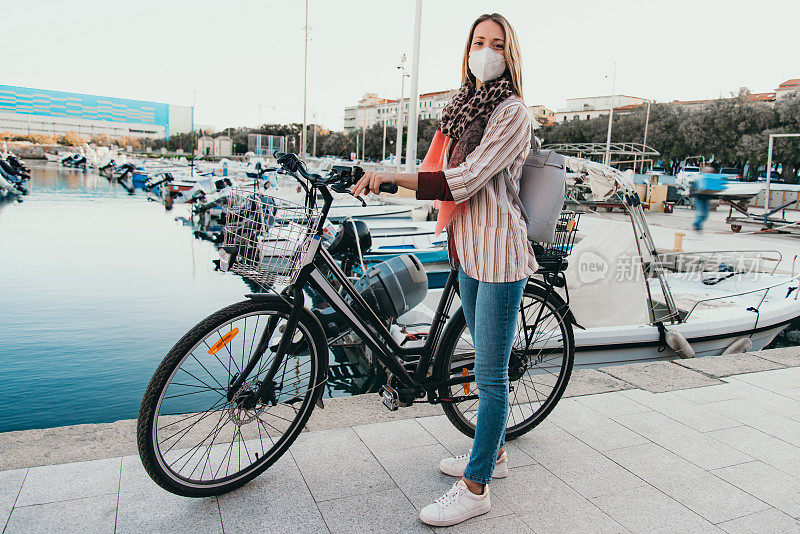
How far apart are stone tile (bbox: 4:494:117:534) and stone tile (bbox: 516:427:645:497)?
6.07ft

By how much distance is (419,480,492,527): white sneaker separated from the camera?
84.2 inches

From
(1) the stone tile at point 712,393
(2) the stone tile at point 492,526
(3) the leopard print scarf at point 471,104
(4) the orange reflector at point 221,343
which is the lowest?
(2) the stone tile at point 492,526

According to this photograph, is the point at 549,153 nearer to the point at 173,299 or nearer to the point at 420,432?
the point at 420,432

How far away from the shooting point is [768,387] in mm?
3879

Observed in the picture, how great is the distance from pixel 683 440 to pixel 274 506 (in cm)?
213

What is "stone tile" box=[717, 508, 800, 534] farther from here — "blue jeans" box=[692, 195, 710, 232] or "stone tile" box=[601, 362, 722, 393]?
"stone tile" box=[601, 362, 722, 393]

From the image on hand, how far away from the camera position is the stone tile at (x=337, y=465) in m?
2.36

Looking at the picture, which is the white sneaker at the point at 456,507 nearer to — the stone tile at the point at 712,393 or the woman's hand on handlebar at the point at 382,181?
the woman's hand on handlebar at the point at 382,181

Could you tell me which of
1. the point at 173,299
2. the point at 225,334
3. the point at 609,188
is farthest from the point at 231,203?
the point at 173,299

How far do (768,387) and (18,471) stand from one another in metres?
4.39

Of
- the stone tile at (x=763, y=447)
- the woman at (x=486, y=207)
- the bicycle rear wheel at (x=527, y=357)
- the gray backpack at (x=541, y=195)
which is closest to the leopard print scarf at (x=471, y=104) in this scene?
the woman at (x=486, y=207)

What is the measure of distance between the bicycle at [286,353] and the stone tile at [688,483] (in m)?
0.48

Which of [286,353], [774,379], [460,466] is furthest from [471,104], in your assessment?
[774,379]

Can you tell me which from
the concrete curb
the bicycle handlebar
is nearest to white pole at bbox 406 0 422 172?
the concrete curb
